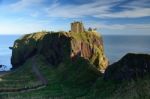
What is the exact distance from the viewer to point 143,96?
280ft

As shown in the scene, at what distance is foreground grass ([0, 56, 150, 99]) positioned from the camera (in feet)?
298

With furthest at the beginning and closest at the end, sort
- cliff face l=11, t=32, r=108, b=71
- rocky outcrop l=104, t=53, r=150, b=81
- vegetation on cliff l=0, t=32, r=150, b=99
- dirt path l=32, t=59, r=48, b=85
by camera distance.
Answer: cliff face l=11, t=32, r=108, b=71
dirt path l=32, t=59, r=48, b=85
rocky outcrop l=104, t=53, r=150, b=81
vegetation on cliff l=0, t=32, r=150, b=99

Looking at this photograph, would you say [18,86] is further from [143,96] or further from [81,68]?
[143,96]

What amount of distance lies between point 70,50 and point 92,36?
38.5 m

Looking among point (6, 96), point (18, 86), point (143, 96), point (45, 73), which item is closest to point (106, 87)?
point (143, 96)

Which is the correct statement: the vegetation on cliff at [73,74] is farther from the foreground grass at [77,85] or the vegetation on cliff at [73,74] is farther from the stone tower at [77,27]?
the stone tower at [77,27]

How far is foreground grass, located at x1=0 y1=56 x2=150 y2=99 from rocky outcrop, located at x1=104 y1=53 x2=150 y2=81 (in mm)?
2020

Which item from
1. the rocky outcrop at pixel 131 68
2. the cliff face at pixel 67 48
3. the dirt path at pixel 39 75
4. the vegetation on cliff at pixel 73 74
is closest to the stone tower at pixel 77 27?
the cliff face at pixel 67 48

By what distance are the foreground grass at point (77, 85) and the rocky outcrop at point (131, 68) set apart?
6.63 ft

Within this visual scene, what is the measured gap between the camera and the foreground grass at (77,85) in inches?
3573

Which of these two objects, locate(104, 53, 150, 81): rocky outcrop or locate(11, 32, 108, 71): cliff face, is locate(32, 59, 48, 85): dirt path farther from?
locate(104, 53, 150, 81): rocky outcrop

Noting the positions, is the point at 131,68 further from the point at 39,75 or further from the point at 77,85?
the point at 39,75

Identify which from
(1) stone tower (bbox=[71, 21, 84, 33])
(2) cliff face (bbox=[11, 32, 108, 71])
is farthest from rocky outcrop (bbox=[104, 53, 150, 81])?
(1) stone tower (bbox=[71, 21, 84, 33])

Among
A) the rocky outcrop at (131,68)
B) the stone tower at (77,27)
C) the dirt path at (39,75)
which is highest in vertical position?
the stone tower at (77,27)
